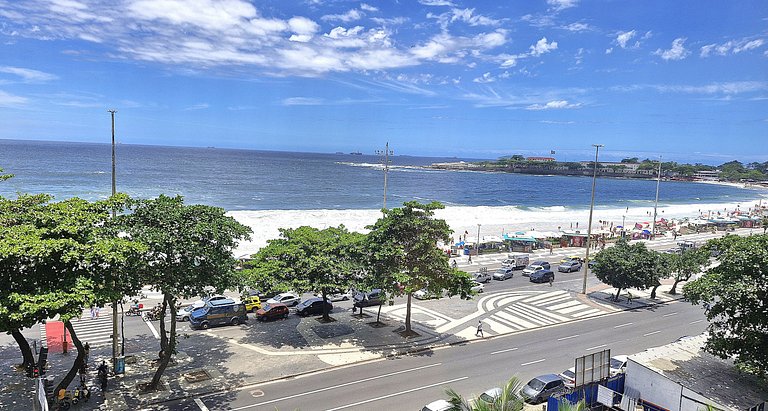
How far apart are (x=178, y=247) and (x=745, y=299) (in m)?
22.7

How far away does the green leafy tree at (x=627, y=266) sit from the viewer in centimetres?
3575

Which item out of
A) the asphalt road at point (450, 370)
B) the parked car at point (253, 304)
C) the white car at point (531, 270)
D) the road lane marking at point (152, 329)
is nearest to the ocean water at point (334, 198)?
the white car at point (531, 270)

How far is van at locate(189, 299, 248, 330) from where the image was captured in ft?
95.8

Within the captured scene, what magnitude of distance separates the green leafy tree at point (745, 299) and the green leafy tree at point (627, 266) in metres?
16.5

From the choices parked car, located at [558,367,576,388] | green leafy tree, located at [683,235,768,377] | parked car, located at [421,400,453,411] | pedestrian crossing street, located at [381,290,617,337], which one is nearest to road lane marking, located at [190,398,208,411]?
parked car, located at [421,400,453,411]

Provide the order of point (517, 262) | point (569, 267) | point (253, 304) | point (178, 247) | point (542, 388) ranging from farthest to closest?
point (517, 262), point (569, 267), point (253, 304), point (542, 388), point (178, 247)

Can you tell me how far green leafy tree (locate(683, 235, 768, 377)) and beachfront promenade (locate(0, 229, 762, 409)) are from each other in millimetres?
12838

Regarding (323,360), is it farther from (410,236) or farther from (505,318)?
(505,318)

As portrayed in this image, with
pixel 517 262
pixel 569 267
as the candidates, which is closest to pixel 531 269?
pixel 517 262

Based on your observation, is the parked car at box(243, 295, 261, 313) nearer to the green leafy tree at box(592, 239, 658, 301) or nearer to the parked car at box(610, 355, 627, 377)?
the parked car at box(610, 355, 627, 377)

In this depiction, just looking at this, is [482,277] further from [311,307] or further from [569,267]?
[311,307]

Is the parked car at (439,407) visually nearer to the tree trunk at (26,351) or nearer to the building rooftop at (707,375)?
the building rooftop at (707,375)

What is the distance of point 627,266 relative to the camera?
3575 centimetres

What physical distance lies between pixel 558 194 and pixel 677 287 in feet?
393
